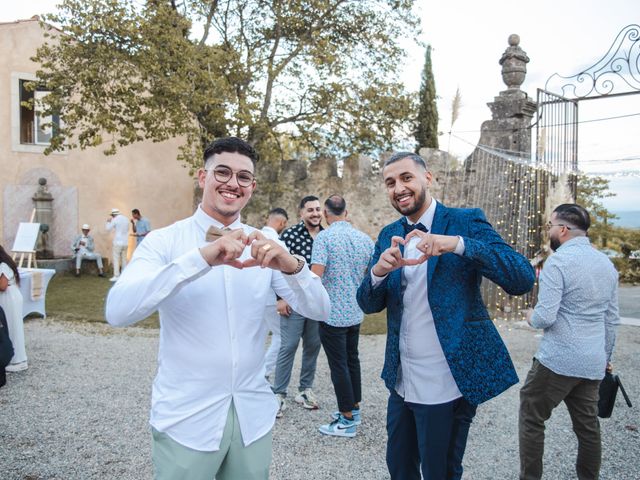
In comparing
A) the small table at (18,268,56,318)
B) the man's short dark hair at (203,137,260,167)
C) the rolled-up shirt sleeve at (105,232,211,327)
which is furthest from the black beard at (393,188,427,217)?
the small table at (18,268,56,318)

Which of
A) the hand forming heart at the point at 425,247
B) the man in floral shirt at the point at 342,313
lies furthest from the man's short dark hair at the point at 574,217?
the man in floral shirt at the point at 342,313

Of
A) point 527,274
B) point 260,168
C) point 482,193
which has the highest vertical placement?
point 260,168

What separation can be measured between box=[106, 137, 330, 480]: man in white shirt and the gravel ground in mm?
1931

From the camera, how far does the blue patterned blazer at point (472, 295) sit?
82.4 inches

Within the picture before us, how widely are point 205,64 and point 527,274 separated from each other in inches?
423

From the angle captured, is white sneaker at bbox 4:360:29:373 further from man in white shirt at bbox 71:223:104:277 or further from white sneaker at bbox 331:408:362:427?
man in white shirt at bbox 71:223:104:277

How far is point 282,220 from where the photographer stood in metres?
5.89

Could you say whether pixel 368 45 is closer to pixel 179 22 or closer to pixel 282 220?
pixel 179 22

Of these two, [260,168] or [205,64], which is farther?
[260,168]

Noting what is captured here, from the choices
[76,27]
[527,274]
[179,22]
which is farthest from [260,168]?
[527,274]

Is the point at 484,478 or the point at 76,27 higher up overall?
the point at 76,27

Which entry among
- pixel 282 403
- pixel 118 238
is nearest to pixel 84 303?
pixel 118 238

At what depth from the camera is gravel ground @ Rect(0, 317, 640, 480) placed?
11.8 feet

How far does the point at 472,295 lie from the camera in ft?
7.47
